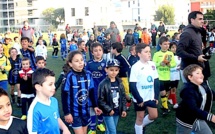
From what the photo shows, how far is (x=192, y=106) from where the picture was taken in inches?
156

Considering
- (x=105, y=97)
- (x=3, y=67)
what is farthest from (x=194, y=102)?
(x=3, y=67)

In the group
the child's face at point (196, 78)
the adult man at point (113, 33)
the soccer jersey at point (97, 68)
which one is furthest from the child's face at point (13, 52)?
the adult man at point (113, 33)

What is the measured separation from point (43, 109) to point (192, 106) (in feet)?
5.74

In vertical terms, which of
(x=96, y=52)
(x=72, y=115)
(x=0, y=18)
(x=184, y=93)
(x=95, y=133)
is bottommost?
(x=95, y=133)

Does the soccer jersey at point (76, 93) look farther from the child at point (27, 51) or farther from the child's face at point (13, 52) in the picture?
the child's face at point (13, 52)

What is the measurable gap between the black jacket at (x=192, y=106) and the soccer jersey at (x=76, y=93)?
4.20ft

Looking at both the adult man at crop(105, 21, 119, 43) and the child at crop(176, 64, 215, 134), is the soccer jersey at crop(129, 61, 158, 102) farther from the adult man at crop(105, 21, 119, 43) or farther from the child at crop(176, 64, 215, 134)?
the adult man at crop(105, 21, 119, 43)

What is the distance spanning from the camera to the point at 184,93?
410cm

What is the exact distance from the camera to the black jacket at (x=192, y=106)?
394 centimetres

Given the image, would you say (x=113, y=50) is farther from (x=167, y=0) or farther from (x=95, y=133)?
(x=167, y=0)

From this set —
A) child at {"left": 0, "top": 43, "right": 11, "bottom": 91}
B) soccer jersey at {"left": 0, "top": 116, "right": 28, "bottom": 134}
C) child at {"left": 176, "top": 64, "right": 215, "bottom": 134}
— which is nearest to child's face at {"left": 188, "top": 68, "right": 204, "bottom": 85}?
child at {"left": 176, "top": 64, "right": 215, "bottom": 134}

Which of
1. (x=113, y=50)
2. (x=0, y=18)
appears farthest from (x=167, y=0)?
(x=113, y=50)

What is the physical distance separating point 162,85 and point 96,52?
73.2 inches

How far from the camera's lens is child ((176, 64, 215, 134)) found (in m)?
4.02
